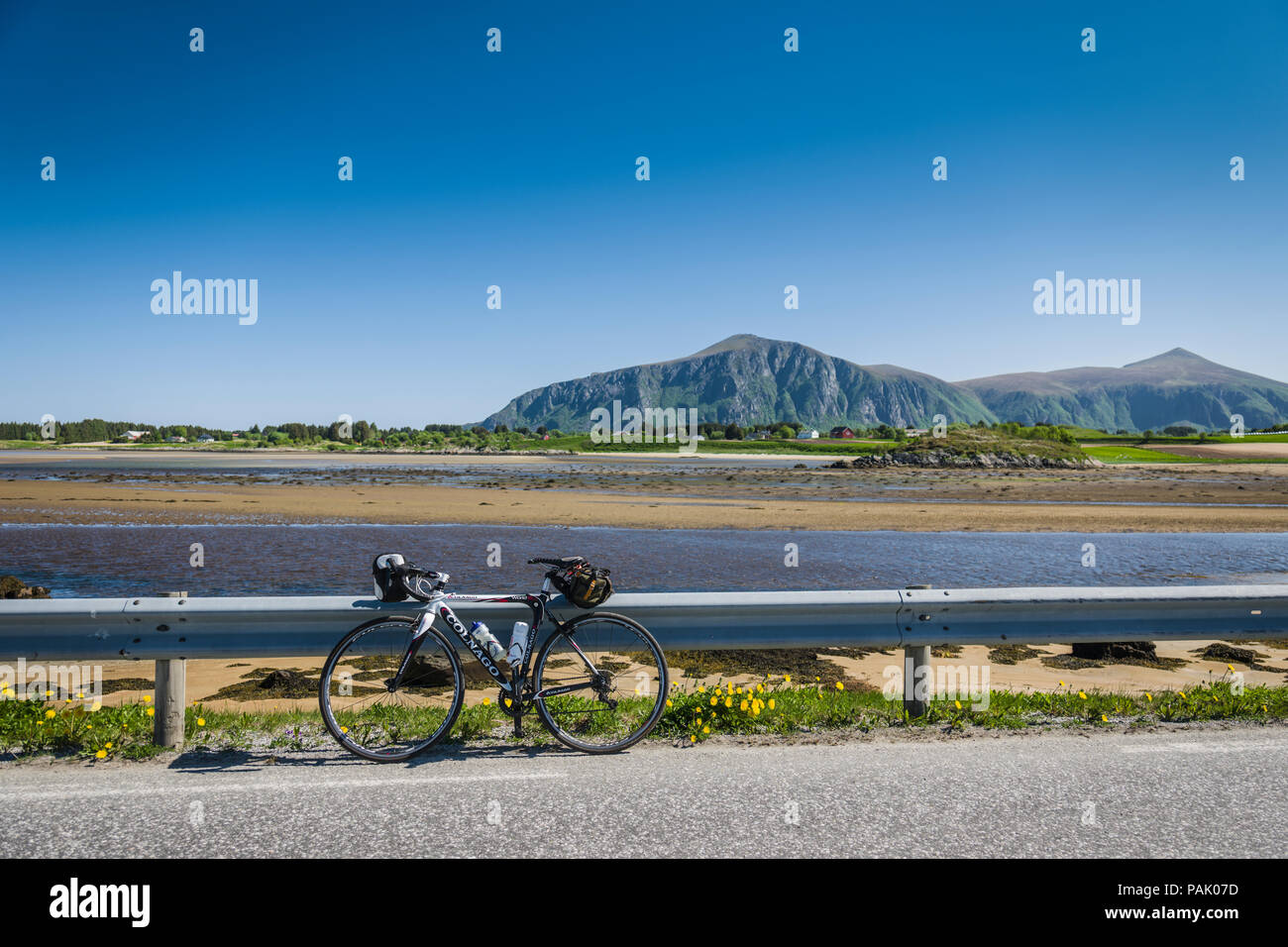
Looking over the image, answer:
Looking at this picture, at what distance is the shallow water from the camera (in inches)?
628

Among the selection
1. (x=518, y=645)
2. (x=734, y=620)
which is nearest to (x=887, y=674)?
(x=734, y=620)

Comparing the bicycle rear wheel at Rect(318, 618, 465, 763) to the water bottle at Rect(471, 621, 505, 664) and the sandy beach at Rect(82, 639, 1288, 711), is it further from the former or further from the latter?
the sandy beach at Rect(82, 639, 1288, 711)

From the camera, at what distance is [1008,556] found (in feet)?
65.8

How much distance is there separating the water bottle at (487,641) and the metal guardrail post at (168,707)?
7.13 ft

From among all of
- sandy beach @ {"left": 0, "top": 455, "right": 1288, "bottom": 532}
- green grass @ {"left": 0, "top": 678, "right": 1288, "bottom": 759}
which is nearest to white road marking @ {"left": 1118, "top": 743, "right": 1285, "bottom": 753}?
green grass @ {"left": 0, "top": 678, "right": 1288, "bottom": 759}

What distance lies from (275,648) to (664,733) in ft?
10.2

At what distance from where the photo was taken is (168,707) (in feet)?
18.5

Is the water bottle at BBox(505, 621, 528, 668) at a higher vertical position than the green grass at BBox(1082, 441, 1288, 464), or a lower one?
lower

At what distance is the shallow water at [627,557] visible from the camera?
16.0 metres

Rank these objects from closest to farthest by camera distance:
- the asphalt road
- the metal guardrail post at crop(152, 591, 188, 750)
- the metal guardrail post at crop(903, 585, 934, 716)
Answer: the asphalt road < the metal guardrail post at crop(152, 591, 188, 750) < the metal guardrail post at crop(903, 585, 934, 716)

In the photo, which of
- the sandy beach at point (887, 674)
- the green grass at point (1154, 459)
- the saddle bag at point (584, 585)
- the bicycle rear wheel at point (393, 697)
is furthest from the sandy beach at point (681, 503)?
the green grass at point (1154, 459)
